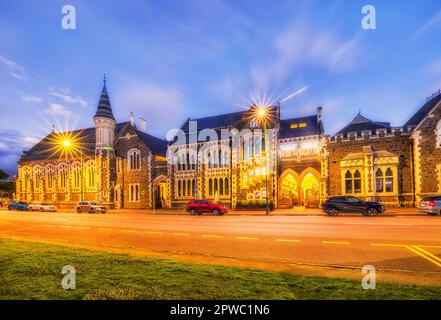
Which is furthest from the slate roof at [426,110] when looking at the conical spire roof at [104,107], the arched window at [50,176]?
the arched window at [50,176]

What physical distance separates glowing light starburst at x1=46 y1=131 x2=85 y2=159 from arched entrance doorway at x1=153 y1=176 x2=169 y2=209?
15389mm

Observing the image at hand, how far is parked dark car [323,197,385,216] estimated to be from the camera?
19.7 metres

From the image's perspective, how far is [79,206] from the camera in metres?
31.6

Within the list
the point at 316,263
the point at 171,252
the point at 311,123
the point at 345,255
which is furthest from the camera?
the point at 311,123

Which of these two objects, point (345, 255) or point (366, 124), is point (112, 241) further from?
point (366, 124)

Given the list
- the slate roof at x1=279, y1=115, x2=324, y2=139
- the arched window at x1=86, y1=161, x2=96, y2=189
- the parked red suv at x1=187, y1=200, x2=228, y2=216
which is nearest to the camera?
the parked red suv at x1=187, y1=200, x2=228, y2=216

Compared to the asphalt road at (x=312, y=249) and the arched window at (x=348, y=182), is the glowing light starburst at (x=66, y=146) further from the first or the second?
the arched window at (x=348, y=182)

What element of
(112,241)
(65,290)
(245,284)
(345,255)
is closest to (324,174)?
(345,255)

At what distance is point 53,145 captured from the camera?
4809 centimetres

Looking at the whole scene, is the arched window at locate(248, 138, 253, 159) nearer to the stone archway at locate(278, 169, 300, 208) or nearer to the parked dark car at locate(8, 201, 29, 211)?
the stone archway at locate(278, 169, 300, 208)

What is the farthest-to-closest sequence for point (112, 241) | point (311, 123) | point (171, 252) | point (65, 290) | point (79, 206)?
point (311, 123) → point (79, 206) → point (112, 241) → point (171, 252) → point (65, 290)

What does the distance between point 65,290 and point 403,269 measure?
7834 mm

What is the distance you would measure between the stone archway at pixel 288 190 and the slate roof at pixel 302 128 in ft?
17.0

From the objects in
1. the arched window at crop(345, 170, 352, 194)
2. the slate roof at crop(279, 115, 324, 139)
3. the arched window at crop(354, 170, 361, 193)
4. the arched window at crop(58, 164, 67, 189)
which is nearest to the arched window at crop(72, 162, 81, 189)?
the arched window at crop(58, 164, 67, 189)
